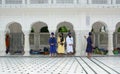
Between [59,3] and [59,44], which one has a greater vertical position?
[59,3]

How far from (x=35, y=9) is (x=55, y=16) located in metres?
1.29

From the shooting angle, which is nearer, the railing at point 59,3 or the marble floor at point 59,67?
the marble floor at point 59,67

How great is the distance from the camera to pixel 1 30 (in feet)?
65.6

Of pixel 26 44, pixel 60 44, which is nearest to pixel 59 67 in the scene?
pixel 60 44

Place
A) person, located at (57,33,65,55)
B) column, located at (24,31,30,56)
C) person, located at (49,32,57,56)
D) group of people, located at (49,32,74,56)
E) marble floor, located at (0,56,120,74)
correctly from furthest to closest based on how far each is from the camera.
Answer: column, located at (24,31,30,56) < person, located at (57,33,65,55) < group of people, located at (49,32,74,56) < person, located at (49,32,57,56) < marble floor, located at (0,56,120,74)

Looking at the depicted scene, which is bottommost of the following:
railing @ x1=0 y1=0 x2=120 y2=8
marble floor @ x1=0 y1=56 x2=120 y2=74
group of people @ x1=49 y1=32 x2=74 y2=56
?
marble floor @ x1=0 y1=56 x2=120 y2=74

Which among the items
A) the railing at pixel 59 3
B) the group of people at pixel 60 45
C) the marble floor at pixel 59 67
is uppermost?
the railing at pixel 59 3

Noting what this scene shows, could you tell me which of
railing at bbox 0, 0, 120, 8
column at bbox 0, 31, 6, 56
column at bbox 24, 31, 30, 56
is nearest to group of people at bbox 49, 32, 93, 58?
column at bbox 24, 31, 30, 56

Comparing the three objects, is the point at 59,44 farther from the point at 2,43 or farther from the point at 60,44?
the point at 2,43

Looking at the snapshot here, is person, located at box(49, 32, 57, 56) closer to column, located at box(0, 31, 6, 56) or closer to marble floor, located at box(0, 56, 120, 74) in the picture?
column, located at box(0, 31, 6, 56)

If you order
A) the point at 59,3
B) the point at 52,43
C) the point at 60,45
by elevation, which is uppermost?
the point at 59,3

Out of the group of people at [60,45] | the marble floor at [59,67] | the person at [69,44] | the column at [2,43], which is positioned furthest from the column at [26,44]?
the marble floor at [59,67]

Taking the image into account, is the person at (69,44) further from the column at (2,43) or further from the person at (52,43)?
the column at (2,43)

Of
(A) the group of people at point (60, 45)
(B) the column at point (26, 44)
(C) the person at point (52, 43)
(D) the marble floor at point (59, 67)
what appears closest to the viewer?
(D) the marble floor at point (59, 67)
